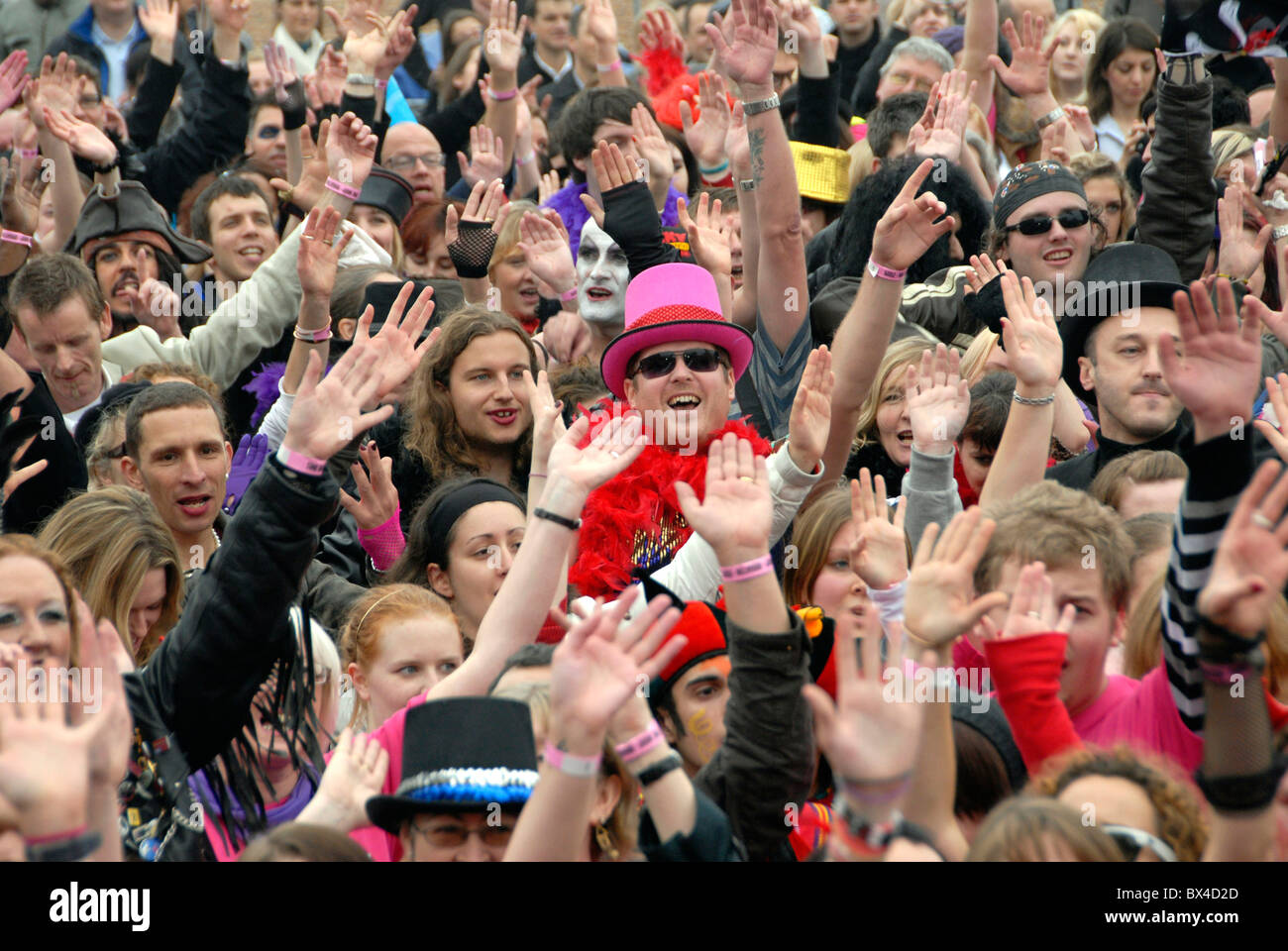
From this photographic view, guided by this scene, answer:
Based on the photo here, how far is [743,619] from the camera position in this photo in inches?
122

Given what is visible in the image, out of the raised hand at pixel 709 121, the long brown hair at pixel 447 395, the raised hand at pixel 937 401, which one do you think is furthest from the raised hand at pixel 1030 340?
the raised hand at pixel 709 121

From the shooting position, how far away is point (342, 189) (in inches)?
234

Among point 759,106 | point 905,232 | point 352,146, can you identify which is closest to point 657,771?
point 905,232

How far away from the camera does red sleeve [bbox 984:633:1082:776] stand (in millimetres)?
3021

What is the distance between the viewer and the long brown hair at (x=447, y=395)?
529cm

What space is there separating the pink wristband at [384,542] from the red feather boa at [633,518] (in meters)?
0.92

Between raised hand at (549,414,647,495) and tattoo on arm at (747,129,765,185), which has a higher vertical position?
tattoo on arm at (747,129,765,185)

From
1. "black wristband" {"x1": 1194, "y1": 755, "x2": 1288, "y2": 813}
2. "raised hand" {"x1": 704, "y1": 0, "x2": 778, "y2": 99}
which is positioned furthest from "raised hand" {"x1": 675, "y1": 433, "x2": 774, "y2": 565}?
"raised hand" {"x1": 704, "y1": 0, "x2": 778, "y2": 99}

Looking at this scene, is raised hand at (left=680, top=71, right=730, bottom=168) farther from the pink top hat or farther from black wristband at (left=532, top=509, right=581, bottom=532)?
black wristband at (left=532, top=509, right=581, bottom=532)

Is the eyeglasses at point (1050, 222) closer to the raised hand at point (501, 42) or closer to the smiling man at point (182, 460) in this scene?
the smiling man at point (182, 460)

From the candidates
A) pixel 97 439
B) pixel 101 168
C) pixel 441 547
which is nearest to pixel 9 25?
pixel 101 168

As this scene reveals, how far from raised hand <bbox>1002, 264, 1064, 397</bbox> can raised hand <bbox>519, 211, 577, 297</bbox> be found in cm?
193

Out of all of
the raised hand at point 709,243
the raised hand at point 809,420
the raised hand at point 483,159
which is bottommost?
the raised hand at point 809,420
